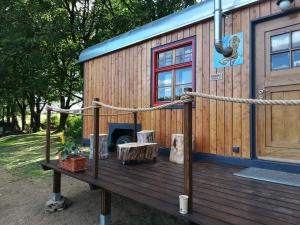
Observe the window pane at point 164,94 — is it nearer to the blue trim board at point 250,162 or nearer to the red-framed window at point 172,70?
the red-framed window at point 172,70

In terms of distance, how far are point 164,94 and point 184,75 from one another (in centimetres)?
52

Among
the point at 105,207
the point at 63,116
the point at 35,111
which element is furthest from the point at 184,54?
the point at 35,111

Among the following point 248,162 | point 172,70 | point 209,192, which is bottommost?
point 209,192

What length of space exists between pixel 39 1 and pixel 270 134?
41.1 ft

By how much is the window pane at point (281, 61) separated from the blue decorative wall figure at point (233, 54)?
385 millimetres

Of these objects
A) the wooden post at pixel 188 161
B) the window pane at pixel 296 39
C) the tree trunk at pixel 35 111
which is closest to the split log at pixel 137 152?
the wooden post at pixel 188 161

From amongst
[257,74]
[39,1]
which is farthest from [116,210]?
[39,1]

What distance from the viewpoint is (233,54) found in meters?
3.61

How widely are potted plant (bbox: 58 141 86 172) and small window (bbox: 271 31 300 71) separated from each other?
2628 millimetres

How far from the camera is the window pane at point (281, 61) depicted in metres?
3.18

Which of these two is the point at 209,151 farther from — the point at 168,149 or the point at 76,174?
the point at 76,174

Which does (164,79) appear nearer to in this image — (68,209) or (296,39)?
(296,39)

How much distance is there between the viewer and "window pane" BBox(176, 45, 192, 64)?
4.20 metres

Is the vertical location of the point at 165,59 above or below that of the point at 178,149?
above
